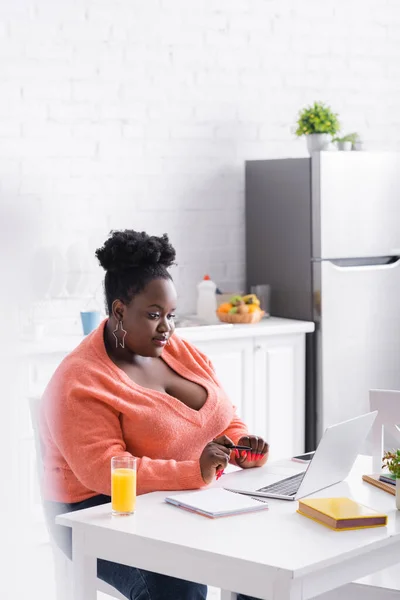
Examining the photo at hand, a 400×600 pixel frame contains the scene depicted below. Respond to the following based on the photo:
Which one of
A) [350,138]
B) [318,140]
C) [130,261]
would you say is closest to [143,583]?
[130,261]

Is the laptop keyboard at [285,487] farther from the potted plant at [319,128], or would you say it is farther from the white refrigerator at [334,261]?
the potted plant at [319,128]

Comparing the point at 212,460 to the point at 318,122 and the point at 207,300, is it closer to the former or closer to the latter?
the point at 207,300

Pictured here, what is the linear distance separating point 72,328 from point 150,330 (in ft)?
5.56

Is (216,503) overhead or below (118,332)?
below

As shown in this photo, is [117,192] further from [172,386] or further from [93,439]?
[93,439]

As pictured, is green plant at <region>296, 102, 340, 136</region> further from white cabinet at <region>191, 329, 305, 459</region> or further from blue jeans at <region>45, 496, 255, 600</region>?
blue jeans at <region>45, 496, 255, 600</region>

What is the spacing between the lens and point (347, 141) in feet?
13.5

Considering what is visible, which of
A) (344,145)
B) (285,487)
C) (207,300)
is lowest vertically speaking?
(285,487)

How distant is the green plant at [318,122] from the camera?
13.4ft

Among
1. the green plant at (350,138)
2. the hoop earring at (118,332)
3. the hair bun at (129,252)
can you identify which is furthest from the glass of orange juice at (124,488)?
the green plant at (350,138)

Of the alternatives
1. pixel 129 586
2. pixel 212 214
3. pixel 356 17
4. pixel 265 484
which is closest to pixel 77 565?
pixel 129 586

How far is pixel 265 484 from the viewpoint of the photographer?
1944 mm

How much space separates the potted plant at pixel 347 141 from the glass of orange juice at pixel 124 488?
2720 mm

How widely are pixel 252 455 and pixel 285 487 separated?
8.5 inches
